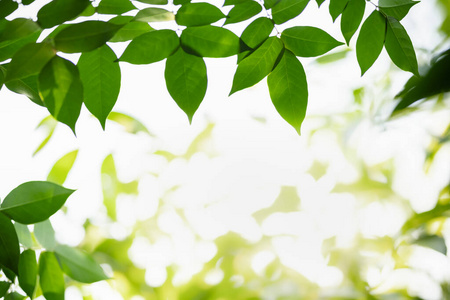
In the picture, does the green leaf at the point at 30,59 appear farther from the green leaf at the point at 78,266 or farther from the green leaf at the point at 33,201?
the green leaf at the point at 78,266

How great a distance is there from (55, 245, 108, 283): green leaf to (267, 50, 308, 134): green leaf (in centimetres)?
30

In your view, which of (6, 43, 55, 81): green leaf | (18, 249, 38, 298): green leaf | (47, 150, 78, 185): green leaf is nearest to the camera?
(6, 43, 55, 81): green leaf

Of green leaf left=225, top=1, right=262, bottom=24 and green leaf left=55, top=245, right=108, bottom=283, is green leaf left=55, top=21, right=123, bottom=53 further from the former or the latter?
green leaf left=55, top=245, right=108, bottom=283

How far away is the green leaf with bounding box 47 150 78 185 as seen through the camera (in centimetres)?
76

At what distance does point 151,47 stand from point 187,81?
0.14ft

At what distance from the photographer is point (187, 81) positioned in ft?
1.31

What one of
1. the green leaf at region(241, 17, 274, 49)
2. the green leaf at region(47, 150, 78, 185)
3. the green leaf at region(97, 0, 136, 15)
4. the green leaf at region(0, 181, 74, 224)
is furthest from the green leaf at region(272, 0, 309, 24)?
the green leaf at region(47, 150, 78, 185)

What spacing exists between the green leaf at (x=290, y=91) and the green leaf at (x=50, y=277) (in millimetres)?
309

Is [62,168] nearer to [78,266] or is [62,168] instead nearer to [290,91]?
[78,266]

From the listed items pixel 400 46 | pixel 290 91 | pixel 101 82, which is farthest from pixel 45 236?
pixel 400 46

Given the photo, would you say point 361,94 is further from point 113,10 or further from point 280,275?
point 113,10

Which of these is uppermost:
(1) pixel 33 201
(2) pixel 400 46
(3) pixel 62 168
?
(2) pixel 400 46

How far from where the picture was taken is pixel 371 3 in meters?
0.43

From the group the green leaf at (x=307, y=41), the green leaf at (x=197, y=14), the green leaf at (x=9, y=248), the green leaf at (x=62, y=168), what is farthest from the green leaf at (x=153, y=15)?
the green leaf at (x=62, y=168)
